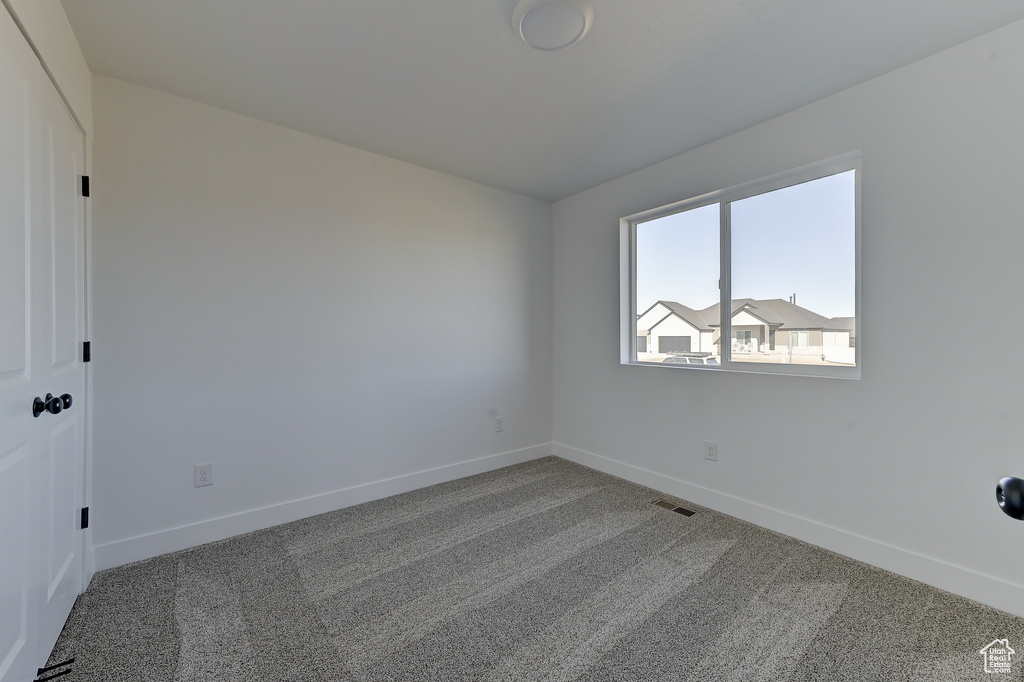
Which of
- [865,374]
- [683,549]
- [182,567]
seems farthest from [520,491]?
[865,374]

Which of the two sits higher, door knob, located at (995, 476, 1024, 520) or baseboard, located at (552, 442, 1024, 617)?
door knob, located at (995, 476, 1024, 520)

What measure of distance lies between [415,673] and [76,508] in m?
1.70

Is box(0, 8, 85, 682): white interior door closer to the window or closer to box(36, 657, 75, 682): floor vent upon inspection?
box(36, 657, 75, 682): floor vent

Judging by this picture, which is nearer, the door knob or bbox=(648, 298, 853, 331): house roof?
the door knob

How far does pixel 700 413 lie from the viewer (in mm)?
2947

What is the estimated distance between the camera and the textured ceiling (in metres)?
1.73

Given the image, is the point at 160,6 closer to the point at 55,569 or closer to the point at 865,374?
the point at 55,569

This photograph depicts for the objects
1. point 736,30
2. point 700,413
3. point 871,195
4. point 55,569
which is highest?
point 736,30

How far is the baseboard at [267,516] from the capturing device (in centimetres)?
218

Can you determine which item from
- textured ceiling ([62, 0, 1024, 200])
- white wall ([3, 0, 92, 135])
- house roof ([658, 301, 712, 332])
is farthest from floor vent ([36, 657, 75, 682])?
house roof ([658, 301, 712, 332])

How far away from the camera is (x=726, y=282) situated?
9.45 ft

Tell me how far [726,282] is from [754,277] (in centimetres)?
18

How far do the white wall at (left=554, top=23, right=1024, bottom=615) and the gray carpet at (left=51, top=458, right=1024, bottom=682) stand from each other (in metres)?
0.22

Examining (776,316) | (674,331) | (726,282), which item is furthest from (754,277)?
(674,331)
